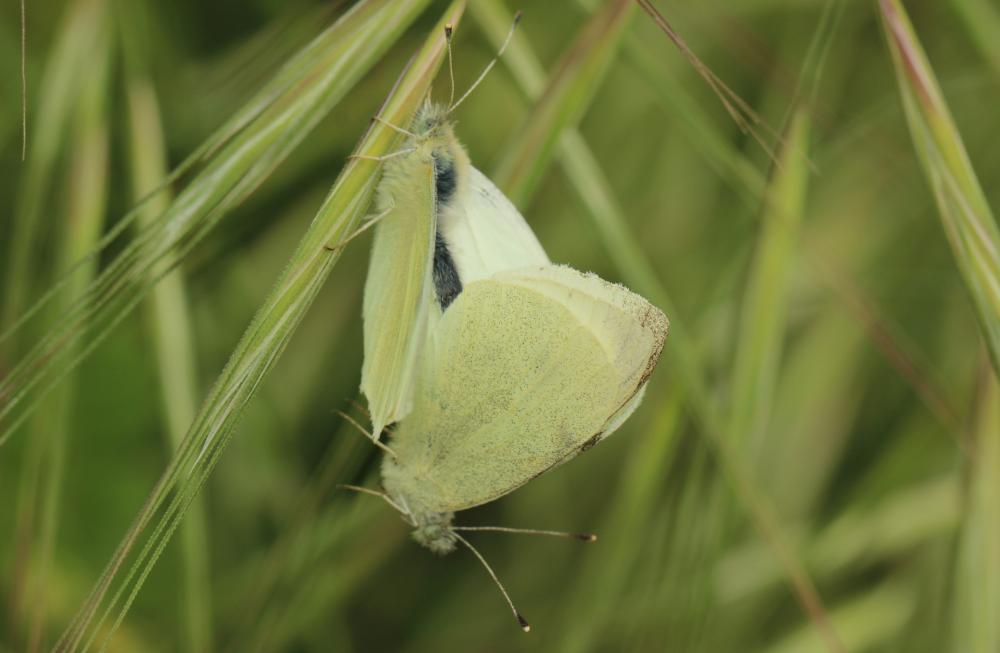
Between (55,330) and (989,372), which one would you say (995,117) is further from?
(55,330)

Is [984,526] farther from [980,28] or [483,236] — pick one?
[483,236]

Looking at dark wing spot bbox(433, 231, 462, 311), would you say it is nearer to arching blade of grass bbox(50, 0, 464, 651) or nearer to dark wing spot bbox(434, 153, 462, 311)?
dark wing spot bbox(434, 153, 462, 311)

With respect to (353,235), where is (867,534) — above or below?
below

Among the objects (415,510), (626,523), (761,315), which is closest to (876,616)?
(626,523)

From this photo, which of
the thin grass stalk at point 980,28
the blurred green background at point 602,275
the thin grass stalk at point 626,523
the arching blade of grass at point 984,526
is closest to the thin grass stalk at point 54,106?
the blurred green background at point 602,275

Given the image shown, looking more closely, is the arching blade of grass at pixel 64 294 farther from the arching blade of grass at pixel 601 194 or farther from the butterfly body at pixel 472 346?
the arching blade of grass at pixel 601 194

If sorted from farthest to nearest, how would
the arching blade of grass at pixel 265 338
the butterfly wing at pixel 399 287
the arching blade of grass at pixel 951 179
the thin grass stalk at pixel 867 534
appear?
the thin grass stalk at pixel 867 534 < the butterfly wing at pixel 399 287 < the arching blade of grass at pixel 951 179 < the arching blade of grass at pixel 265 338
